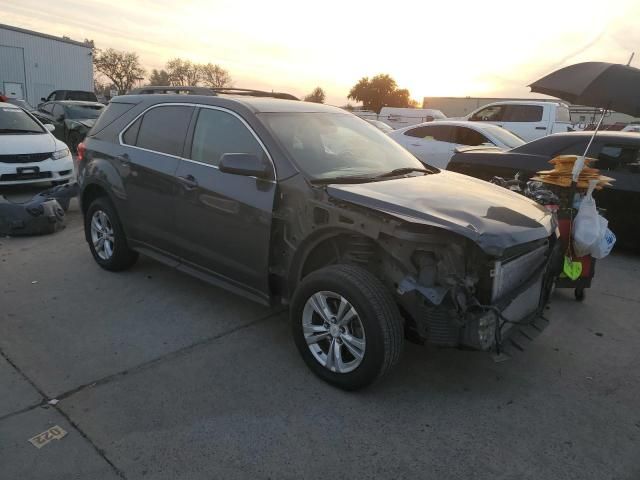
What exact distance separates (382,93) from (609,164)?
211ft

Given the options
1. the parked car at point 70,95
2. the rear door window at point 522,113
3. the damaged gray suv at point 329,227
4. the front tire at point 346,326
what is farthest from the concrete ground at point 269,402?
the parked car at point 70,95

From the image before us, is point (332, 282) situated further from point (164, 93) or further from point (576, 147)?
point (576, 147)

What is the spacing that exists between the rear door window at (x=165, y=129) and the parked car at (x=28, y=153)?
436 cm

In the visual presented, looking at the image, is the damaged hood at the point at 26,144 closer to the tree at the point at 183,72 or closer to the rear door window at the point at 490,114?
the rear door window at the point at 490,114

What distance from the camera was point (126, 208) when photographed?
4789mm

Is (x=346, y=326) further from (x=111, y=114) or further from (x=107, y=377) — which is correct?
(x=111, y=114)

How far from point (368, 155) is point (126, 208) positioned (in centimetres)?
232

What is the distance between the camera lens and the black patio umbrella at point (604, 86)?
13.0 ft

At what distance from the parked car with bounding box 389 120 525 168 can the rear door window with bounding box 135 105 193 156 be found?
19.8 feet

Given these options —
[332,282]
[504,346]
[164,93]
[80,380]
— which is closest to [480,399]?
[504,346]

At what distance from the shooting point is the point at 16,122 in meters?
8.93

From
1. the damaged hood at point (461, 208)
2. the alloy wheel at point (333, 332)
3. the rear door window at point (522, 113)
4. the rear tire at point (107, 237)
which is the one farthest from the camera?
the rear door window at point (522, 113)

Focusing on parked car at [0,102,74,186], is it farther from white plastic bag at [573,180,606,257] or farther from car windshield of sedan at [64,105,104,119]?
white plastic bag at [573,180,606,257]

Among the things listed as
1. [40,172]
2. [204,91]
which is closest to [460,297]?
[204,91]
